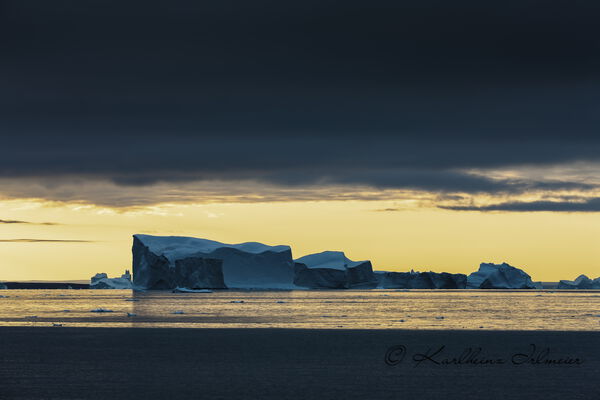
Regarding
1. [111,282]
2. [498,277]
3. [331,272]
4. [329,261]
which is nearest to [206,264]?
[331,272]

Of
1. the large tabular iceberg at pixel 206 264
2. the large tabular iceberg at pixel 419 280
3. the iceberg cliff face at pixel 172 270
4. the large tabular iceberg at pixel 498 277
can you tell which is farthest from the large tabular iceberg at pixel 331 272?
the large tabular iceberg at pixel 498 277

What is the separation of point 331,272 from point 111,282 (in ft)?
157

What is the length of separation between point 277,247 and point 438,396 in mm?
97637

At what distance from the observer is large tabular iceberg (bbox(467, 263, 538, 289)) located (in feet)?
466

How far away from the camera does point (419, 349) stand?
30.6 metres

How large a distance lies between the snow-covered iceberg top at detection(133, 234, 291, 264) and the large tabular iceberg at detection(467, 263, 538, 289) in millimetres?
42374

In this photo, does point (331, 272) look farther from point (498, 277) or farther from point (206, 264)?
point (498, 277)

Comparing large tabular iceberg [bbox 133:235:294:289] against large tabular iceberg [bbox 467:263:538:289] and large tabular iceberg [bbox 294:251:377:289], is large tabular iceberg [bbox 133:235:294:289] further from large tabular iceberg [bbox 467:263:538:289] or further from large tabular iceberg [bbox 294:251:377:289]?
large tabular iceberg [bbox 467:263:538:289]

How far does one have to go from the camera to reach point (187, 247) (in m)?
116

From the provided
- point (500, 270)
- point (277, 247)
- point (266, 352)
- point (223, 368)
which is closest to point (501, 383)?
point (223, 368)

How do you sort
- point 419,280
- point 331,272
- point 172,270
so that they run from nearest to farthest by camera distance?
point 172,270, point 331,272, point 419,280

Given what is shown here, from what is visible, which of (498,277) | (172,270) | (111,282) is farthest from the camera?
(111,282)

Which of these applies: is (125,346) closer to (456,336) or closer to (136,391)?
(136,391)

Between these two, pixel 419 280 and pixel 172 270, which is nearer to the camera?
pixel 172 270
